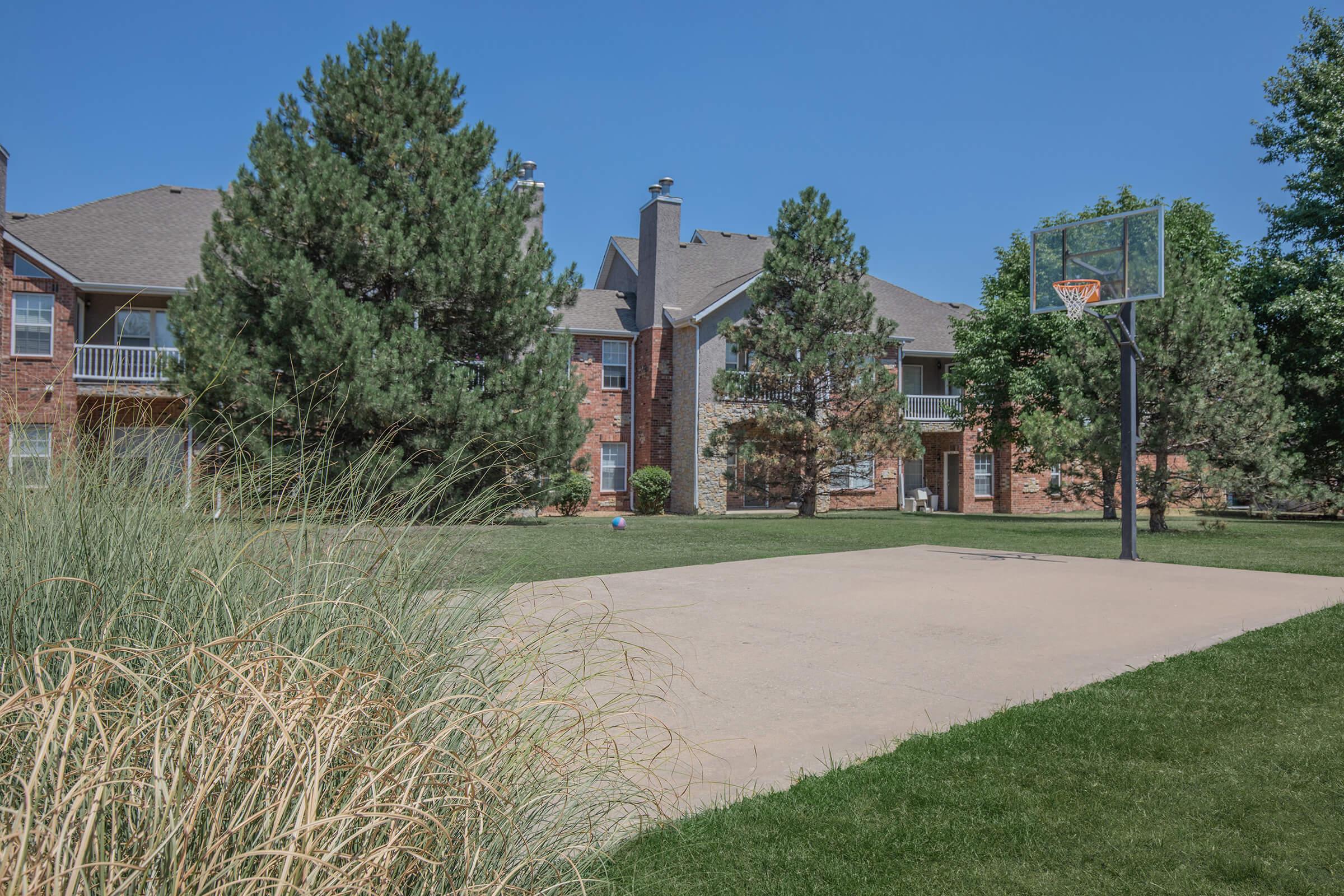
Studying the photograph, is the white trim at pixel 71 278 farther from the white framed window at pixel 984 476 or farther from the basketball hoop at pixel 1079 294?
the white framed window at pixel 984 476

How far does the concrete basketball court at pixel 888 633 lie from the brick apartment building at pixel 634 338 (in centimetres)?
939

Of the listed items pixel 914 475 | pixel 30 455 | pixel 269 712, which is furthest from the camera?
pixel 914 475

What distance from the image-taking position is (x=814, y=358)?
73.3ft

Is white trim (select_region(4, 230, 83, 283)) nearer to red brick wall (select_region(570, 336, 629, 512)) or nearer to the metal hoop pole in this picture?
red brick wall (select_region(570, 336, 629, 512))

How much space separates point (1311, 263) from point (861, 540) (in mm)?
16013

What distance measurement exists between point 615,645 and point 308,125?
15375 millimetres

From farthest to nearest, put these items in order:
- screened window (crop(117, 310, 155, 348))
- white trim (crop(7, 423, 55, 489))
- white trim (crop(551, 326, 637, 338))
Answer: white trim (crop(551, 326, 637, 338)) → screened window (crop(117, 310, 155, 348)) → white trim (crop(7, 423, 55, 489))

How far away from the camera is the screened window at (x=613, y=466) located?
26547 mm

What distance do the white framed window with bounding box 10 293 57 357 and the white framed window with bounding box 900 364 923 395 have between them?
24715 mm

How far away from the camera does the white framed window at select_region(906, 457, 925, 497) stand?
103 ft

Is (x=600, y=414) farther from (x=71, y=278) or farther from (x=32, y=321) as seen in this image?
(x=32, y=321)

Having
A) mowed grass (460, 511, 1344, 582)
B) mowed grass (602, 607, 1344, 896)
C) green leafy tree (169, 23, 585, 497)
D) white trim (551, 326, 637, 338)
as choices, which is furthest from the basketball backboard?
white trim (551, 326, 637, 338)

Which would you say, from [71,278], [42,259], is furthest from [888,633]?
[42,259]

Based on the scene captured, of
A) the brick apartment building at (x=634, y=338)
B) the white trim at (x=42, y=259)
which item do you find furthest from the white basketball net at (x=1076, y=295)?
the white trim at (x=42, y=259)
